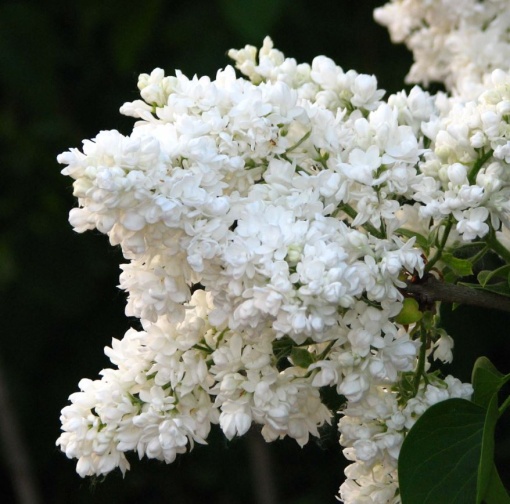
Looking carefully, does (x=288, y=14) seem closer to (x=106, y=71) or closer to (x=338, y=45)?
(x=338, y=45)

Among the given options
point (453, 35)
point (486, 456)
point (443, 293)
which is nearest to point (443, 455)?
point (486, 456)

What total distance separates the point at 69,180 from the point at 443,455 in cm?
152

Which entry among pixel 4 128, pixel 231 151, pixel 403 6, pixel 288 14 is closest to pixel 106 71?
pixel 4 128

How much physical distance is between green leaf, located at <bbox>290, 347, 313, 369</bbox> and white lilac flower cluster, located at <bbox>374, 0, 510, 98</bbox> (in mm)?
492

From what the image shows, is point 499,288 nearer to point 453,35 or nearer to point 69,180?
point 453,35

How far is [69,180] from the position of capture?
7.45ft

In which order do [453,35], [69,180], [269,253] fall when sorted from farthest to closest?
[69,180] → [453,35] → [269,253]

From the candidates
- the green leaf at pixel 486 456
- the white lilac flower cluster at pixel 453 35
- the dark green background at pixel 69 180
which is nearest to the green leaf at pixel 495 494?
the green leaf at pixel 486 456

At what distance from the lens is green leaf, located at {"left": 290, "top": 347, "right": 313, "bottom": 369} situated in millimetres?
911

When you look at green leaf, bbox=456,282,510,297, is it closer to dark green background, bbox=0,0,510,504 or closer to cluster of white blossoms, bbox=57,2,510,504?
cluster of white blossoms, bbox=57,2,510,504

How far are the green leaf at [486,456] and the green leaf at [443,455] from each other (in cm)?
2

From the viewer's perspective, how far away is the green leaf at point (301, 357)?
0.91m

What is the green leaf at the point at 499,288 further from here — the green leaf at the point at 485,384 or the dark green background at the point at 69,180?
the dark green background at the point at 69,180

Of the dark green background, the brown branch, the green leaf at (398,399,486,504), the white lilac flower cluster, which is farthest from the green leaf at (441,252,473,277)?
the dark green background
